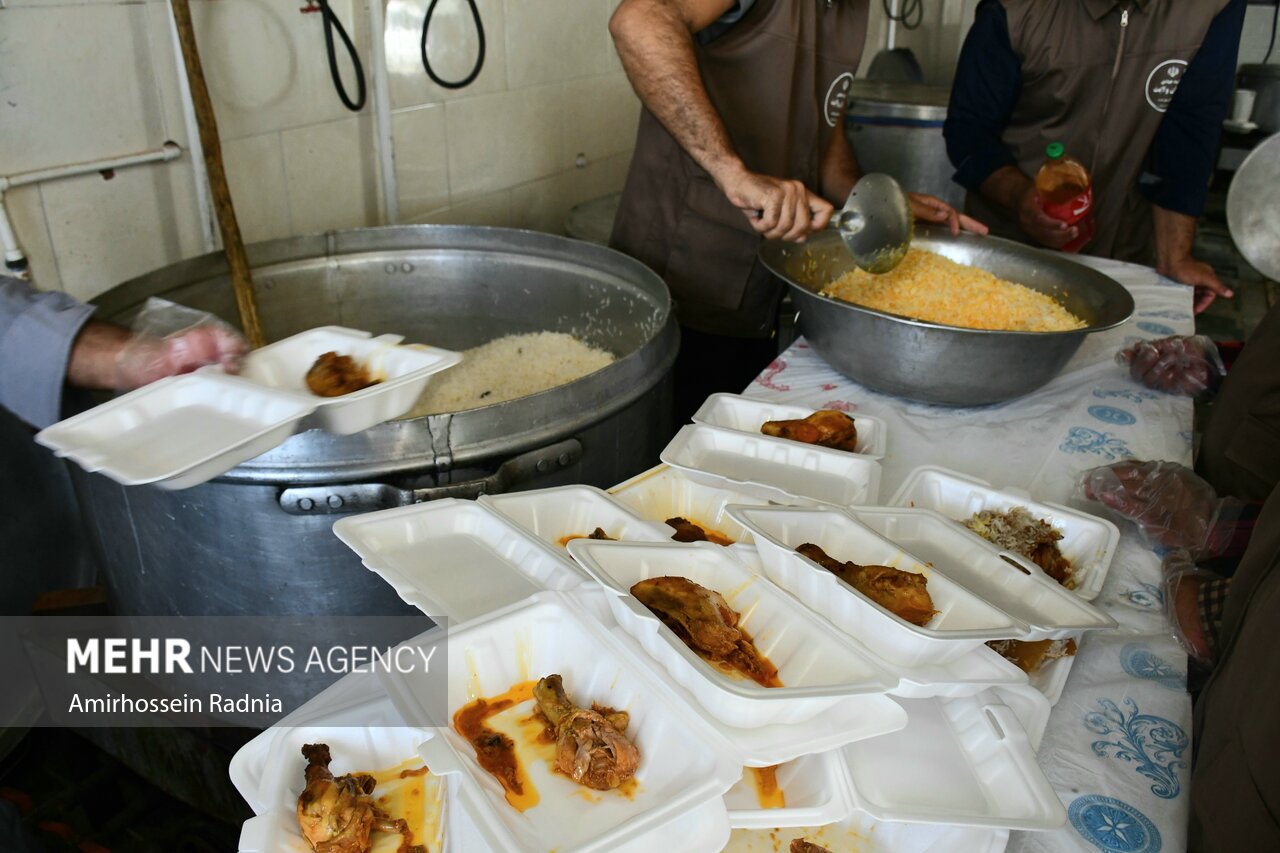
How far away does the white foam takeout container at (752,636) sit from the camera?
2.69 feet

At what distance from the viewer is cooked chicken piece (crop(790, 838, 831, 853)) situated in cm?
87

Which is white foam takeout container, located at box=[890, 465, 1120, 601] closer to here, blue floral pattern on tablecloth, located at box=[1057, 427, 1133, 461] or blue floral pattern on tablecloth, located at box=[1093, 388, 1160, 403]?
blue floral pattern on tablecloth, located at box=[1057, 427, 1133, 461]

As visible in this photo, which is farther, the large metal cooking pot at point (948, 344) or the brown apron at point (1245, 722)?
the large metal cooking pot at point (948, 344)

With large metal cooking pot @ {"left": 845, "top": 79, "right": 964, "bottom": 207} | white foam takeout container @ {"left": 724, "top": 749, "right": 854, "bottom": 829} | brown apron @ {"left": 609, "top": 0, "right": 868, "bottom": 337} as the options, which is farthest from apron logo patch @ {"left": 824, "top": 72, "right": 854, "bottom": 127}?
white foam takeout container @ {"left": 724, "top": 749, "right": 854, "bottom": 829}

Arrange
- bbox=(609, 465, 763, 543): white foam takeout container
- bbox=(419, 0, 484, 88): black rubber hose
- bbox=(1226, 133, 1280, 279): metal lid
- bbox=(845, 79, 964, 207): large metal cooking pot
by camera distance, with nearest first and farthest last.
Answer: bbox=(609, 465, 763, 543): white foam takeout container → bbox=(1226, 133, 1280, 279): metal lid → bbox=(419, 0, 484, 88): black rubber hose → bbox=(845, 79, 964, 207): large metal cooking pot

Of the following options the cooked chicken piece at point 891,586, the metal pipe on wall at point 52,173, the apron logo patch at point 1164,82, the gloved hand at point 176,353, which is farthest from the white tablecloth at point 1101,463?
the metal pipe on wall at point 52,173

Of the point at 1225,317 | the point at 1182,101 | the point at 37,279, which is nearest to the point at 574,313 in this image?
the point at 37,279

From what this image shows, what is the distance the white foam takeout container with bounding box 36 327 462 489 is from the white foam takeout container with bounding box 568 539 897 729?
349 millimetres

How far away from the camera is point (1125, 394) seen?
1922mm

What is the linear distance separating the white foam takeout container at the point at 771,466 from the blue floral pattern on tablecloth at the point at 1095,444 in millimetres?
Result: 539

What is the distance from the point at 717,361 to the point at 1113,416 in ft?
3.90

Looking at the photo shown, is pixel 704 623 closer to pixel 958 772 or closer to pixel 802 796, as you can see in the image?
pixel 802 796

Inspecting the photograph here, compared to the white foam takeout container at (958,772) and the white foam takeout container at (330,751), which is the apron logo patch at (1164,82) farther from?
the white foam takeout container at (330,751)

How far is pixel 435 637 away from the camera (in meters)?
0.93
